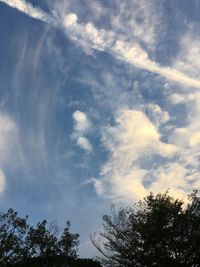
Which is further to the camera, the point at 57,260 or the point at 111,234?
the point at 57,260

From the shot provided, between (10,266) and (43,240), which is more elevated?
(43,240)

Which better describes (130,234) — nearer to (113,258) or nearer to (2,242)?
(113,258)

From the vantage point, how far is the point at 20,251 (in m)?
38.7

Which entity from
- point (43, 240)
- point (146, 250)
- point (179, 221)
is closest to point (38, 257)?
point (43, 240)

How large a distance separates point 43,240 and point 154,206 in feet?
46.1

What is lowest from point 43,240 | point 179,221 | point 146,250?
point 146,250

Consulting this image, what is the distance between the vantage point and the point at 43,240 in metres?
41.4

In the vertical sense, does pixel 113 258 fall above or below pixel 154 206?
below

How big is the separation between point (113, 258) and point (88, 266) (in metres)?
6.72

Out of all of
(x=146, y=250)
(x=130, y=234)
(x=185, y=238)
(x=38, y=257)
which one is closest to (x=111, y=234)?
(x=130, y=234)

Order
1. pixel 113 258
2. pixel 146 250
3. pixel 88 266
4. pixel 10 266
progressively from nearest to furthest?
pixel 146 250, pixel 113 258, pixel 10 266, pixel 88 266

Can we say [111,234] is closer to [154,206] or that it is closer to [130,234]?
[130,234]

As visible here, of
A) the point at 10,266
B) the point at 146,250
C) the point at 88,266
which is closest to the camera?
the point at 146,250

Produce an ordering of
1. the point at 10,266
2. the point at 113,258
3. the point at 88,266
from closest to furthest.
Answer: the point at 113,258 → the point at 10,266 → the point at 88,266
